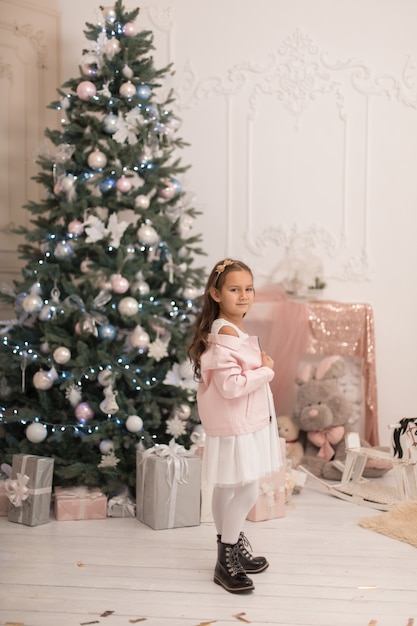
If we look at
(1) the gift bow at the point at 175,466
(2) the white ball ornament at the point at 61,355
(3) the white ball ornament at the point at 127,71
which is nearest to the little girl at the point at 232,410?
(1) the gift bow at the point at 175,466

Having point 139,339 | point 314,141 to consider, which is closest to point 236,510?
point 139,339

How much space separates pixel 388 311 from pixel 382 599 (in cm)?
285

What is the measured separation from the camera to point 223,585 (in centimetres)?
285

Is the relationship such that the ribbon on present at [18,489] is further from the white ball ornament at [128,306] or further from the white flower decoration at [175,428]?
the white ball ornament at [128,306]

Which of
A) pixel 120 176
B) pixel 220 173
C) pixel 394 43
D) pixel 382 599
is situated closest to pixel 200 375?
pixel 382 599

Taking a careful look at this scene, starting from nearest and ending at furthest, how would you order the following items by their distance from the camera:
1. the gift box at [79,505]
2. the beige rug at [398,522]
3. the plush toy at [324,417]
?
1. the beige rug at [398,522]
2. the gift box at [79,505]
3. the plush toy at [324,417]

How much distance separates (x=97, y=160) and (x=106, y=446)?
5.01 feet

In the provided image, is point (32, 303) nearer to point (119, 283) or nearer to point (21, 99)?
point (119, 283)

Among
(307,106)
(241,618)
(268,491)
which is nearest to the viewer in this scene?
(241,618)

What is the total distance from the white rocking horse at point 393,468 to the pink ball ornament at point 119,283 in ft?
5.03

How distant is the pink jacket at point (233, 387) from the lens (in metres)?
2.79

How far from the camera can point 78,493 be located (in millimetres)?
3807

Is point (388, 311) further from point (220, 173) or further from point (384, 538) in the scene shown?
point (384, 538)

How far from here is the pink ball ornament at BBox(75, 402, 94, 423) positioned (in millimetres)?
3852
